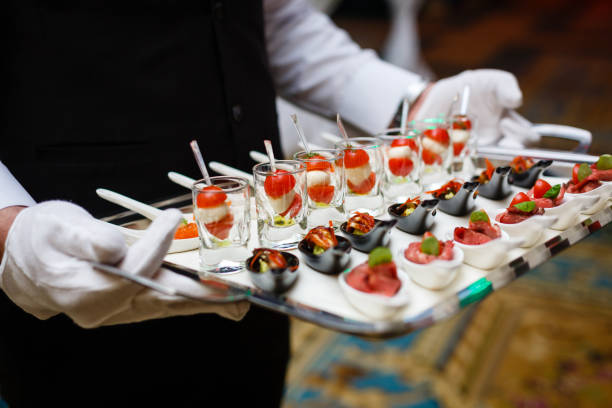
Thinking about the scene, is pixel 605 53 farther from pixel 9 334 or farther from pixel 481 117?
pixel 9 334

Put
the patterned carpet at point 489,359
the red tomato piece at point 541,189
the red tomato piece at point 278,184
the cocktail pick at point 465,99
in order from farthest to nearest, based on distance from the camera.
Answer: the patterned carpet at point 489,359, the cocktail pick at point 465,99, the red tomato piece at point 541,189, the red tomato piece at point 278,184

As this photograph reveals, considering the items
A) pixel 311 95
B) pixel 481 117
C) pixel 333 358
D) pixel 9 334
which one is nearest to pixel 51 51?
pixel 9 334

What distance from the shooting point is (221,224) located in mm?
793

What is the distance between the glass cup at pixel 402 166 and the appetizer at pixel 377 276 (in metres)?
0.42

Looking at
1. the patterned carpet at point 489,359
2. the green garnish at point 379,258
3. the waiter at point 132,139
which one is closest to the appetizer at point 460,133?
the waiter at point 132,139

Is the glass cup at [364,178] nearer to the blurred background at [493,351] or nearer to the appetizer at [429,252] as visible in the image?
the appetizer at [429,252]

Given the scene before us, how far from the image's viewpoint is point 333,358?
208 cm

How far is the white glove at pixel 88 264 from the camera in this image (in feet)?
2.08

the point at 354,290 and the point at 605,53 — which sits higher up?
the point at 354,290

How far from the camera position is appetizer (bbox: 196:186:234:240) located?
78cm

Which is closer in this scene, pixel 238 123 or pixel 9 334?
pixel 9 334

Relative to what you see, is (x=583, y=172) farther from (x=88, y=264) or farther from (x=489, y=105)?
(x=88, y=264)

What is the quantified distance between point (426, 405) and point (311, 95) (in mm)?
1172

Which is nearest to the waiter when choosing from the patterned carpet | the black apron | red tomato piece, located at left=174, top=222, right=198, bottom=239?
the black apron
